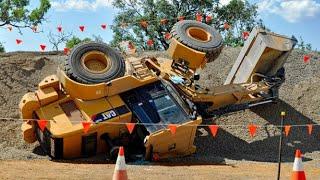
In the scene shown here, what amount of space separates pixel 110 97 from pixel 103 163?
1.42 meters

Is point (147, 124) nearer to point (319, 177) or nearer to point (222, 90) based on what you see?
point (222, 90)

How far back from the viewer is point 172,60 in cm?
1469

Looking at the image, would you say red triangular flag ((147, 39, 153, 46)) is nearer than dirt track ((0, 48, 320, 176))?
No

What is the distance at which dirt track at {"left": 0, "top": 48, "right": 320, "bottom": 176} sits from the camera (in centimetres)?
1441

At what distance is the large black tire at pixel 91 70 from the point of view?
12.8 m

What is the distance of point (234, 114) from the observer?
1711 centimetres

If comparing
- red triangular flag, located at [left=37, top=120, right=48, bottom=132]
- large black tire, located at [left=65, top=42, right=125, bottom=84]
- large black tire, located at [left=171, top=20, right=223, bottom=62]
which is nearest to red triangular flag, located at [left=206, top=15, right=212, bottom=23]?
large black tire, located at [left=171, top=20, right=223, bottom=62]

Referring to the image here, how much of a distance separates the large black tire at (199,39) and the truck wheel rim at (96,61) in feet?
6.88

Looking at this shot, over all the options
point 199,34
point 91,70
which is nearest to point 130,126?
point 91,70

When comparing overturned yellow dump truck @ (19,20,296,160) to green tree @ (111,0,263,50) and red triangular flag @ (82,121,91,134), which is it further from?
green tree @ (111,0,263,50)

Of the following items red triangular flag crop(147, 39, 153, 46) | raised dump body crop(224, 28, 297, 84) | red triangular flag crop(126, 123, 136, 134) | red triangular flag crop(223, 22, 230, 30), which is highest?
raised dump body crop(224, 28, 297, 84)

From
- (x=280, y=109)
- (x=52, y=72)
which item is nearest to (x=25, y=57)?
(x=52, y=72)

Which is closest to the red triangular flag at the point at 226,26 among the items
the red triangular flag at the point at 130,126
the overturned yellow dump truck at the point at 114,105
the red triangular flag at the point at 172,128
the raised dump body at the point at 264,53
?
the raised dump body at the point at 264,53

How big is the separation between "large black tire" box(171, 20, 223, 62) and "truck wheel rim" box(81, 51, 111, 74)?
2.10 meters
